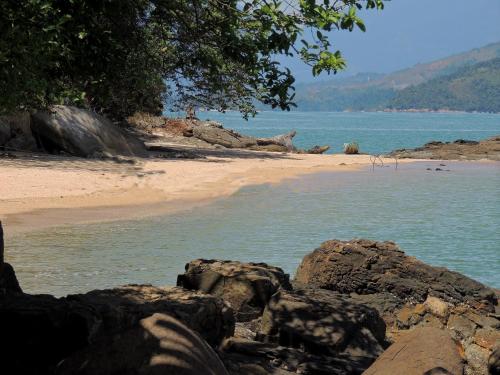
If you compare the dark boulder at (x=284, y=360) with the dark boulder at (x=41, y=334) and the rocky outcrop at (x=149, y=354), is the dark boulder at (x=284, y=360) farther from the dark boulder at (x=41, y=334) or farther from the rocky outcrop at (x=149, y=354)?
the rocky outcrop at (x=149, y=354)

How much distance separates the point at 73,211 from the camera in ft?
62.5

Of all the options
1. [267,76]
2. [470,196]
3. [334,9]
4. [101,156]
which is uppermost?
[334,9]

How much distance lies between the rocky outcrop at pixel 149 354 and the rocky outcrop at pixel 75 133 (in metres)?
22.9

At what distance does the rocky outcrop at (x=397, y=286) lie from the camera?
962cm

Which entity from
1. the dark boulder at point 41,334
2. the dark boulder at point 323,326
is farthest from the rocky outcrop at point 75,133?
the dark boulder at point 41,334

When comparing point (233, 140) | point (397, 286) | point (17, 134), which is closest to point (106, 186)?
point (17, 134)

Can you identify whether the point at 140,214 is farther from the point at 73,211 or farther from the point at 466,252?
the point at 466,252

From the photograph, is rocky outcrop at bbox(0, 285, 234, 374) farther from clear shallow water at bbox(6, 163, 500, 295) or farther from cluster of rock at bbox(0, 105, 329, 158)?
cluster of rock at bbox(0, 105, 329, 158)

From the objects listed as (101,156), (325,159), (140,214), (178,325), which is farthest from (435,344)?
(325,159)

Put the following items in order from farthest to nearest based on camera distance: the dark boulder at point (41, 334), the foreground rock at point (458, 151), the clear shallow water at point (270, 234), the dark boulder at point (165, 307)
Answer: the foreground rock at point (458, 151), the clear shallow water at point (270, 234), the dark boulder at point (165, 307), the dark boulder at point (41, 334)

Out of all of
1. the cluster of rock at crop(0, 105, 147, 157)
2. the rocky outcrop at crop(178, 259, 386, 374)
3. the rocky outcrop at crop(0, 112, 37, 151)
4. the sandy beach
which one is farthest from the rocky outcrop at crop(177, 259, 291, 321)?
the rocky outcrop at crop(0, 112, 37, 151)

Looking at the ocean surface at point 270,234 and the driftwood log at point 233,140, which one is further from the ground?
the driftwood log at point 233,140

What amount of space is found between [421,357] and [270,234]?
12.3 m

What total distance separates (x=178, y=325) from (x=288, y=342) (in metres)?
3.24
